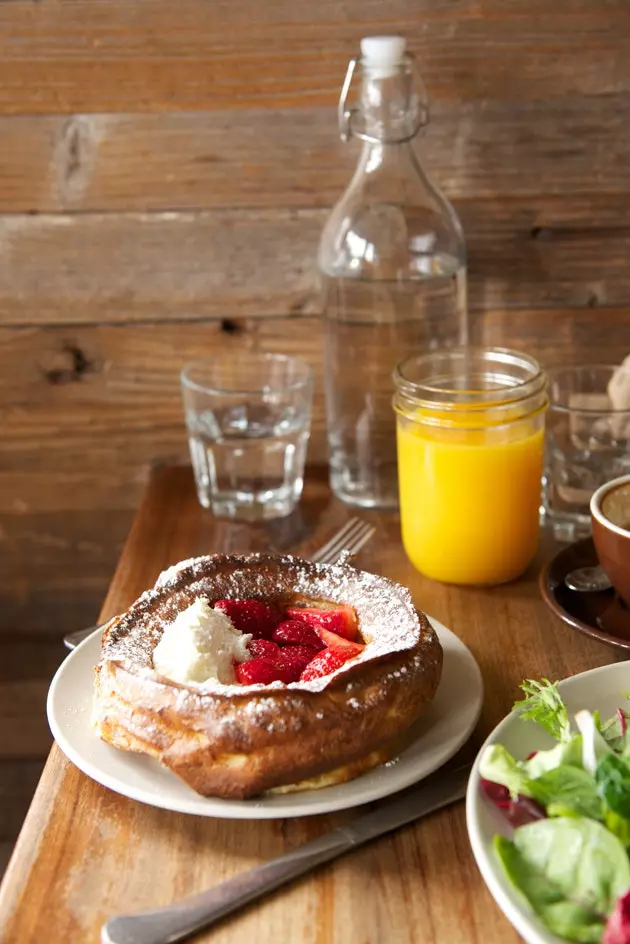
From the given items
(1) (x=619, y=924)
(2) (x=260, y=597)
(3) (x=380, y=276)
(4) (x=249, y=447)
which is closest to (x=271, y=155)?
(3) (x=380, y=276)

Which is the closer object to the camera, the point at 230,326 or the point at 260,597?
the point at 260,597

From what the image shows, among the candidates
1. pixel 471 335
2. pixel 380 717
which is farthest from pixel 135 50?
pixel 380 717

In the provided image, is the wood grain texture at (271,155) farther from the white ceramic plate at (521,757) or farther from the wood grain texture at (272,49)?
the white ceramic plate at (521,757)

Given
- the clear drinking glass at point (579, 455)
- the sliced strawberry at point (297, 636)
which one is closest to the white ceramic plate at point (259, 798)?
the sliced strawberry at point (297, 636)

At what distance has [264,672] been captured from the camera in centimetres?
101

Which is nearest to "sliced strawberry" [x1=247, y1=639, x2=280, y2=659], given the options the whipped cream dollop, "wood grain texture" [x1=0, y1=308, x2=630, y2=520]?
the whipped cream dollop

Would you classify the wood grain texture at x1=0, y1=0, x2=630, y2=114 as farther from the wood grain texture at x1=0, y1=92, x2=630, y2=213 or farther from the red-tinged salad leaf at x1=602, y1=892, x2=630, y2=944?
the red-tinged salad leaf at x1=602, y1=892, x2=630, y2=944

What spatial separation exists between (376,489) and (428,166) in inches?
18.0

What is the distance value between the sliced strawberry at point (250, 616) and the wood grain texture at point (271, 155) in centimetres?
69

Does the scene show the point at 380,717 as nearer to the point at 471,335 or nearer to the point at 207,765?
the point at 207,765

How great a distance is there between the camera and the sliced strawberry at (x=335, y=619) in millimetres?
1114

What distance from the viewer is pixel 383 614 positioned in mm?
1110

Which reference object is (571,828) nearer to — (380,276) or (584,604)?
(584,604)

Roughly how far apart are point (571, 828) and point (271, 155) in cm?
105
